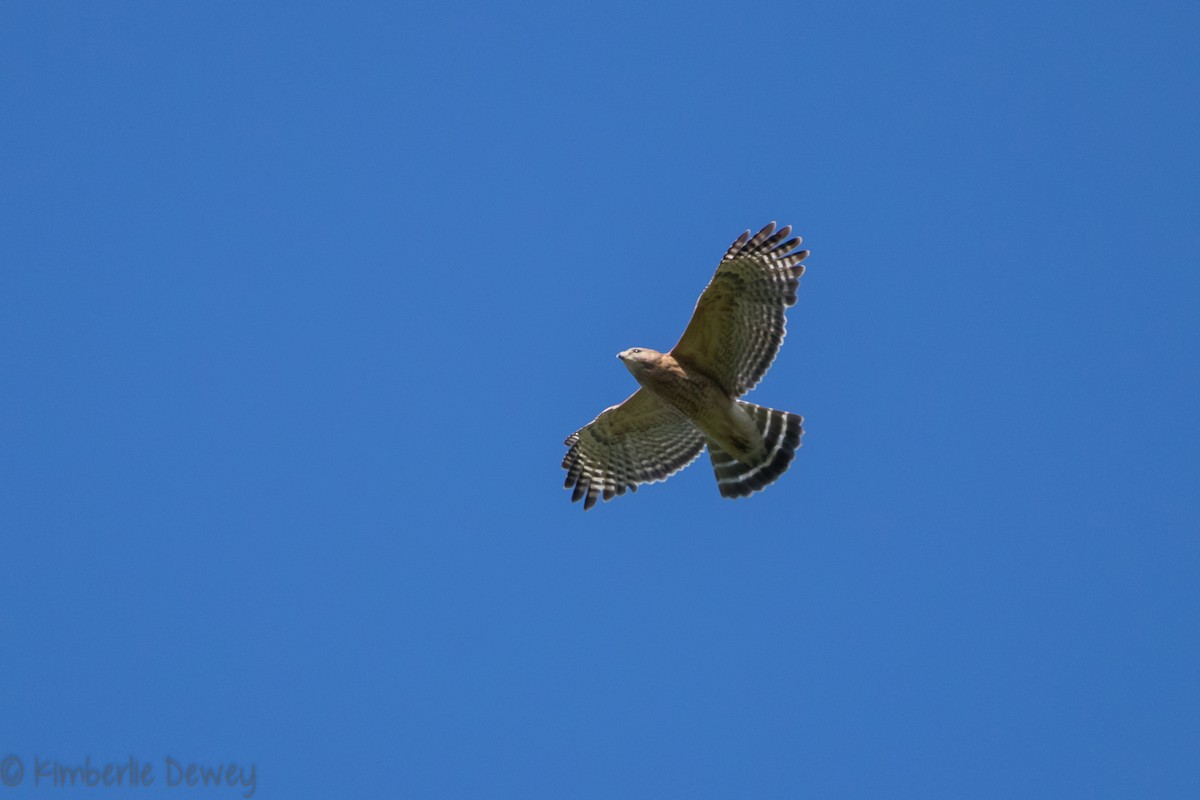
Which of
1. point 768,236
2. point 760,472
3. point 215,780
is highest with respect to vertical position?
point 768,236

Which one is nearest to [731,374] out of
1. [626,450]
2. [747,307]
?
[747,307]

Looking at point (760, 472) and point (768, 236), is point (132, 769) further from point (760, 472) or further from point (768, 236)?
point (768, 236)

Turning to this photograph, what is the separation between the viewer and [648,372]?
18.0 meters

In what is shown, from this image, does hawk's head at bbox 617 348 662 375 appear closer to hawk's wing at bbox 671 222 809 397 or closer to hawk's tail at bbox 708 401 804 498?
hawk's wing at bbox 671 222 809 397

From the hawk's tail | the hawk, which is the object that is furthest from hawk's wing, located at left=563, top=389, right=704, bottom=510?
the hawk's tail

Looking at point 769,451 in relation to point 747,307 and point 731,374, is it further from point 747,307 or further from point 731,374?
point 747,307

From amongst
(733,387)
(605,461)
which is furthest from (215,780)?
(733,387)

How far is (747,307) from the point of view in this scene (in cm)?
1795

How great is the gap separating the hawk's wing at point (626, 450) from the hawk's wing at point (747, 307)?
3.13ft

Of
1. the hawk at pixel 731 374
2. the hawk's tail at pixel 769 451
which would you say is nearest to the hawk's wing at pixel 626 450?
the hawk at pixel 731 374

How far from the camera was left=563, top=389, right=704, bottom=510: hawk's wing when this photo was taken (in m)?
19.0

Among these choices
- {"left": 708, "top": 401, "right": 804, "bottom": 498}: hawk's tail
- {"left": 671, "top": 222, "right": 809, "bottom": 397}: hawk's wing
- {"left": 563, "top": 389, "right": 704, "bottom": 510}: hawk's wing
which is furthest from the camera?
{"left": 563, "top": 389, "right": 704, "bottom": 510}: hawk's wing

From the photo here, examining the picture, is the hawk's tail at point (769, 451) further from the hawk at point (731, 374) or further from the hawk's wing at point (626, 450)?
the hawk's wing at point (626, 450)

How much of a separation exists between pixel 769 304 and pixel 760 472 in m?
1.58
